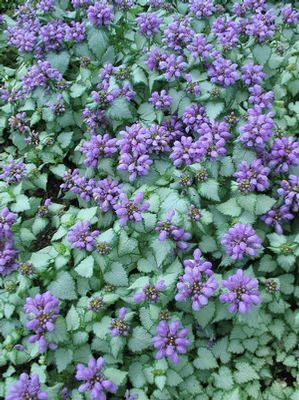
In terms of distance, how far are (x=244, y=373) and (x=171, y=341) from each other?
86cm

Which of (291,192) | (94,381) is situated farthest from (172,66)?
(94,381)

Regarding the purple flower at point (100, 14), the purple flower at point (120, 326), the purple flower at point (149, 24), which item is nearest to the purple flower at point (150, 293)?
the purple flower at point (120, 326)

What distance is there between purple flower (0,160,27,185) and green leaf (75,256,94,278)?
5.66 ft

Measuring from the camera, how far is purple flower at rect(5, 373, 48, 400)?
4.30 m

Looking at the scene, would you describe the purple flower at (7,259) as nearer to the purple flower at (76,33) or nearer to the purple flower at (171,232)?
the purple flower at (171,232)

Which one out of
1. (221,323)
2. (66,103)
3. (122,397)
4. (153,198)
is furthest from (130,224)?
(66,103)

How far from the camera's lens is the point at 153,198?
5.39 meters

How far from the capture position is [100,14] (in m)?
6.48

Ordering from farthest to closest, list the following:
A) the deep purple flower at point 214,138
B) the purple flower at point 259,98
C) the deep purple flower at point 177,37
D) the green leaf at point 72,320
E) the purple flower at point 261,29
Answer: the deep purple flower at point 177,37 < the purple flower at point 261,29 < the purple flower at point 259,98 < the deep purple flower at point 214,138 < the green leaf at point 72,320

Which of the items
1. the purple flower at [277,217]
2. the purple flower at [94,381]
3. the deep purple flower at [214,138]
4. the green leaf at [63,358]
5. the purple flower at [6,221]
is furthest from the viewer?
the purple flower at [6,221]

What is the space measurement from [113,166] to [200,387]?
274 centimetres

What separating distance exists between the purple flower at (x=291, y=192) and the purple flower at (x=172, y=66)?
2.01 metres

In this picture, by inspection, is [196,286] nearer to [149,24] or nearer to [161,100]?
[161,100]

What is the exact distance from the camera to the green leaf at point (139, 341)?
4781 mm
